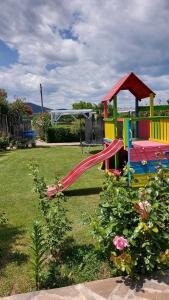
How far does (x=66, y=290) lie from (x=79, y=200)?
13.6ft

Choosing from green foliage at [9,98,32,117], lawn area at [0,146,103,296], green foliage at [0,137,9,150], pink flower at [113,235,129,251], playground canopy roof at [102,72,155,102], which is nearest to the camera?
pink flower at [113,235,129,251]

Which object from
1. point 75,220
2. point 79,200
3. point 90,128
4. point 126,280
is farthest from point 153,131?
point 90,128

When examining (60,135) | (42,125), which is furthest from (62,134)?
(42,125)

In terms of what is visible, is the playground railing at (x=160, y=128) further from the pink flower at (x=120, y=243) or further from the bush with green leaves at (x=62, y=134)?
the bush with green leaves at (x=62, y=134)

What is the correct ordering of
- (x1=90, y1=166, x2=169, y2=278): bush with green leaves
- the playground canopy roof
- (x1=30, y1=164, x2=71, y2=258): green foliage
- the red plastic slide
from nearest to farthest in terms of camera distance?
(x1=90, y1=166, x2=169, y2=278): bush with green leaves → (x1=30, y1=164, x2=71, y2=258): green foliage → the red plastic slide → the playground canopy roof

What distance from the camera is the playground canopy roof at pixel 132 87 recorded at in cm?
981

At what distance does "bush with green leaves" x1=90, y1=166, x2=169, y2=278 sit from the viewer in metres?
3.49

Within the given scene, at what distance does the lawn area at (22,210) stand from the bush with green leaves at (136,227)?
1.72 feet

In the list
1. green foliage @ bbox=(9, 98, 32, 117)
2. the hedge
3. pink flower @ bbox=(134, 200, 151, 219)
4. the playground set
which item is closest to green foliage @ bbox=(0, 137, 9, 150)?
green foliage @ bbox=(9, 98, 32, 117)

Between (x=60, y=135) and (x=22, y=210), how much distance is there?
64.9 ft

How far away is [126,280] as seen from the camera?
3.52 meters

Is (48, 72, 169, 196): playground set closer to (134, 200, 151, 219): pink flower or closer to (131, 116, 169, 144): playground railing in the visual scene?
(131, 116, 169, 144): playground railing

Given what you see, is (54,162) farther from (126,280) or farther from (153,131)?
(126,280)

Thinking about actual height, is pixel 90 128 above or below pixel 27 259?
above
